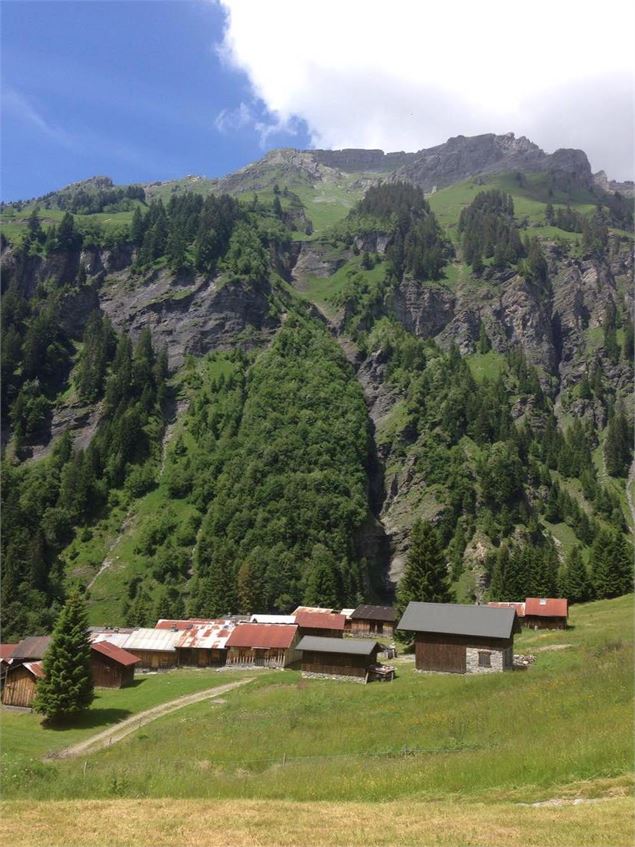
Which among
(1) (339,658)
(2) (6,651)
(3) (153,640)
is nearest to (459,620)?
(1) (339,658)

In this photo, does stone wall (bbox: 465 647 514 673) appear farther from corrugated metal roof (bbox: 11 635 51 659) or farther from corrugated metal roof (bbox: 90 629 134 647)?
corrugated metal roof (bbox: 11 635 51 659)

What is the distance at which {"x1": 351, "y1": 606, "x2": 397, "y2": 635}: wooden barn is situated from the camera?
89.2 m

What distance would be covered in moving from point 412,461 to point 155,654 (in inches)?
3946

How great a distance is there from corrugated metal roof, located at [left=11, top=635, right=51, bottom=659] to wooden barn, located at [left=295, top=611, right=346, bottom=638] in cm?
3121

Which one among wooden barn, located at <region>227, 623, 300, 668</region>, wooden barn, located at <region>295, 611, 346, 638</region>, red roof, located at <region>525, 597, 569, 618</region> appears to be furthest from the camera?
wooden barn, located at <region>295, 611, 346, 638</region>

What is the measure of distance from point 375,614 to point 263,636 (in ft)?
79.7

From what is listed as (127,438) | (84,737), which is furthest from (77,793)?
(127,438)

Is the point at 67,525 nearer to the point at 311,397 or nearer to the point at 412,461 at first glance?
the point at 311,397

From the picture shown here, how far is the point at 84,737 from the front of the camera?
156ft

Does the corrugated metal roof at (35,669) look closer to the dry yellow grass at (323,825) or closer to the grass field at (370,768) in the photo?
the grass field at (370,768)

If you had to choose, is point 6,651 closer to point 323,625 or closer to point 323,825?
point 323,625

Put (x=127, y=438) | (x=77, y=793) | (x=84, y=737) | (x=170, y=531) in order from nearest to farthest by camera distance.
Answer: (x=77, y=793), (x=84, y=737), (x=170, y=531), (x=127, y=438)

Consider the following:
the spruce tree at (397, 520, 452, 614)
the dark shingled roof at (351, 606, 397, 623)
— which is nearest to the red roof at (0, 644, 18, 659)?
the dark shingled roof at (351, 606, 397, 623)

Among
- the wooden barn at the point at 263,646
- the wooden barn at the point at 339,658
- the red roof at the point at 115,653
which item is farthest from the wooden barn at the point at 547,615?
the red roof at the point at 115,653
